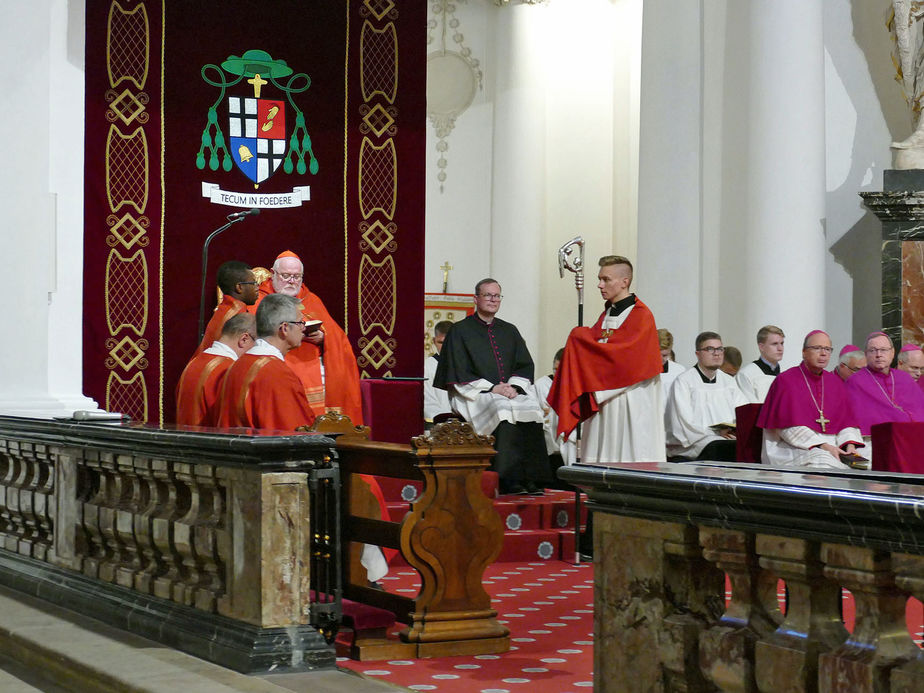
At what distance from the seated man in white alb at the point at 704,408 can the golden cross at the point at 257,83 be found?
154 inches

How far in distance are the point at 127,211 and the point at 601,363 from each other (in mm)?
3611

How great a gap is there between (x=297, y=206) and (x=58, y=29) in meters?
2.38

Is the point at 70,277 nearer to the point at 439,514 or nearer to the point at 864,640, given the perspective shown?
the point at 439,514

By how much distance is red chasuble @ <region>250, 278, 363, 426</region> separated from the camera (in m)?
7.58

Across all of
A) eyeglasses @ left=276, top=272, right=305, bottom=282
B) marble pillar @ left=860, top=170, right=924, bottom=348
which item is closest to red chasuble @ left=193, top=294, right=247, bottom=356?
eyeglasses @ left=276, top=272, right=305, bottom=282

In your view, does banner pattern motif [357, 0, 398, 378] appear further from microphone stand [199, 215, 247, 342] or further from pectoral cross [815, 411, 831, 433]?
pectoral cross [815, 411, 831, 433]

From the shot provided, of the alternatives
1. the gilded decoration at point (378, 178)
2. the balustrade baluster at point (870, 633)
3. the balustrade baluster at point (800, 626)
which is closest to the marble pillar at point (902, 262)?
the gilded decoration at point (378, 178)

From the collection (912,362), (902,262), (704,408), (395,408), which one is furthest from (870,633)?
(902,262)

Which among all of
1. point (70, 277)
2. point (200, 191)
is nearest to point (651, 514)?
point (70, 277)

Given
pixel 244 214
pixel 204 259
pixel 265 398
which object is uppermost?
pixel 244 214

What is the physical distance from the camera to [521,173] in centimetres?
1697

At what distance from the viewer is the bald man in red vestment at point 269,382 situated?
591 centimetres

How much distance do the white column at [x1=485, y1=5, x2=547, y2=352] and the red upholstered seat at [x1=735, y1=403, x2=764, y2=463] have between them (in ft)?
25.4

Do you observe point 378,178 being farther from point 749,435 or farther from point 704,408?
point 749,435
